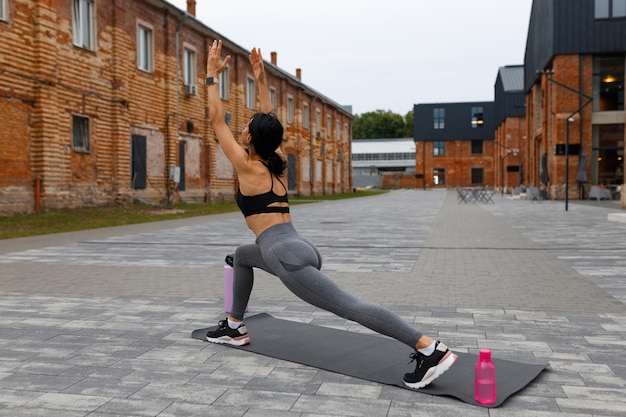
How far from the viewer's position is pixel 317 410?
312 centimetres

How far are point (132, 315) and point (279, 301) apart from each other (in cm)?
150

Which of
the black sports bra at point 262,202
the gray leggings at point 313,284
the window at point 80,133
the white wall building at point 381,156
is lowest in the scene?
the gray leggings at point 313,284

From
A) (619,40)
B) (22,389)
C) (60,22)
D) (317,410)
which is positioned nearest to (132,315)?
(22,389)

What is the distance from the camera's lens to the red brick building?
58.4 ft

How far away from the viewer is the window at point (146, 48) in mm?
24656

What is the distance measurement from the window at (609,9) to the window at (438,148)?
48539 mm

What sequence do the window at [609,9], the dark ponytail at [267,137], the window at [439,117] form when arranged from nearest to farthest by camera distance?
the dark ponytail at [267,137] < the window at [609,9] < the window at [439,117]

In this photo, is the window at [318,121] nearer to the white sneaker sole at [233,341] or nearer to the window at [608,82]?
the window at [608,82]

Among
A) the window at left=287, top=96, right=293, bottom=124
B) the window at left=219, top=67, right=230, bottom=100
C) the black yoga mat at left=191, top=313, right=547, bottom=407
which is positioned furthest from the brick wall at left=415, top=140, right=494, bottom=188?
the black yoga mat at left=191, top=313, right=547, bottom=407

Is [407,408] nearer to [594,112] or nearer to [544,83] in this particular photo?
[594,112]

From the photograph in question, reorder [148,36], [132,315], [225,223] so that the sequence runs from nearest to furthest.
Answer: [132,315]
[225,223]
[148,36]

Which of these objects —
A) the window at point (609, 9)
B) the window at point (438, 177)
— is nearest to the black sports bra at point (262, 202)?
the window at point (609, 9)

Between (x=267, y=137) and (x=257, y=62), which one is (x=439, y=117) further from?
(x=267, y=137)

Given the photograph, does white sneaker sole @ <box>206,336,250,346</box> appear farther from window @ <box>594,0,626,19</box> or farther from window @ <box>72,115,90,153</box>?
window @ <box>594,0,626,19</box>
